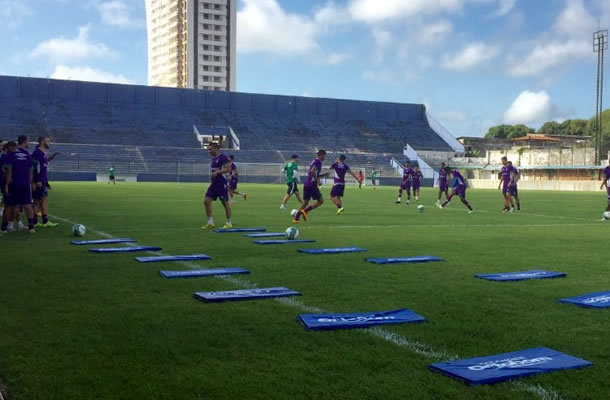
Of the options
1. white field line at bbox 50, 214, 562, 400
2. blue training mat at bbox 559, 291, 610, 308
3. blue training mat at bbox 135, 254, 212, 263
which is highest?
blue training mat at bbox 135, 254, 212, 263

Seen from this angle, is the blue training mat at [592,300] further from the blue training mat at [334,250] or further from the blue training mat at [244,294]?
the blue training mat at [334,250]

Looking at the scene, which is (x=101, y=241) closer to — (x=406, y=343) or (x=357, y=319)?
(x=357, y=319)

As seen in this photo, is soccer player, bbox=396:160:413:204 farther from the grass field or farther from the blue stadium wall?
the blue stadium wall

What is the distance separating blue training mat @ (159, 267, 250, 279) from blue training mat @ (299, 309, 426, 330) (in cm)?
262

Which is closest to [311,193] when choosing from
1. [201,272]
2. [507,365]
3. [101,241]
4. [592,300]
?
[101,241]

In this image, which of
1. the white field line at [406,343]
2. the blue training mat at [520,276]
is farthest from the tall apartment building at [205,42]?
the white field line at [406,343]

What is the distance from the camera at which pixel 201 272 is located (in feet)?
27.2

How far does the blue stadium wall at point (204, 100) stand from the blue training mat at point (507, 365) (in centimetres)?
7837

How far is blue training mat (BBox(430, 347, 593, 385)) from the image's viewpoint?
422cm

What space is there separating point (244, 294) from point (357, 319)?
1529 millimetres

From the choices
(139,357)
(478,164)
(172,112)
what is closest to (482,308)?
(139,357)

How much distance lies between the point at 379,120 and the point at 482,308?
85467 mm

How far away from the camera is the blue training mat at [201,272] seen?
805cm

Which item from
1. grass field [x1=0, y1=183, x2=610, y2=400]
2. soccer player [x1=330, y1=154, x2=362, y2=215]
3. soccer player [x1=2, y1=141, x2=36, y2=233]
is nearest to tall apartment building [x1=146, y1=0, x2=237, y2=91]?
soccer player [x1=330, y1=154, x2=362, y2=215]
